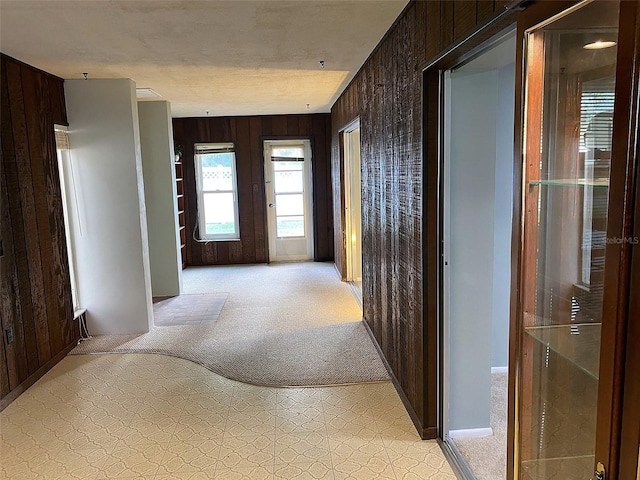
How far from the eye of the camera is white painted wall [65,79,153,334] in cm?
400

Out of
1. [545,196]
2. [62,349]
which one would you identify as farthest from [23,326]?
[545,196]

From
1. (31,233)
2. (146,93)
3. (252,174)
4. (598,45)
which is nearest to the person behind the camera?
(598,45)

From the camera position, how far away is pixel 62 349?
3.75 m

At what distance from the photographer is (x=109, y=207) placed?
414cm

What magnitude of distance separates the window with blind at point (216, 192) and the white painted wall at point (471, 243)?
17.7 feet

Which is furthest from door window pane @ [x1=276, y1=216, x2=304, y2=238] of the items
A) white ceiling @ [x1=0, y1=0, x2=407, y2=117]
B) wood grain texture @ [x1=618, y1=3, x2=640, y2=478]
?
wood grain texture @ [x1=618, y1=3, x2=640, y2=478]

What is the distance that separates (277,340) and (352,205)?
7.87 ft

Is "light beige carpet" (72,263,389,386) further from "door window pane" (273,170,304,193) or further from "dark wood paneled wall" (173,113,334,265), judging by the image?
"door window pane" (273,170,304,193)

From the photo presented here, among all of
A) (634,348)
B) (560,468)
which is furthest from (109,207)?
(634,348)

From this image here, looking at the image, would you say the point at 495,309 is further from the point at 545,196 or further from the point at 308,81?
the point at 308,81

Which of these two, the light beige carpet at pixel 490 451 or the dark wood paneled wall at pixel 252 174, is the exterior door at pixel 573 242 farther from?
the dark wood paneled wall at pixel 252 174

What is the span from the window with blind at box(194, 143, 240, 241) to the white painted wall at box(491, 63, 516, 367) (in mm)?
4935

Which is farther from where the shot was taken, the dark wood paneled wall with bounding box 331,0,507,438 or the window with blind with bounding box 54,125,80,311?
the window with blind with bounding box 54,125,80,311

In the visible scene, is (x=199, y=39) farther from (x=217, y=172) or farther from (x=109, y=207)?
(x=217, y=172)
